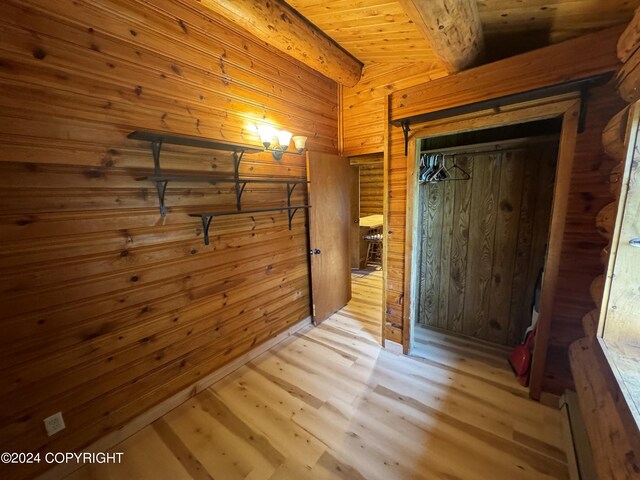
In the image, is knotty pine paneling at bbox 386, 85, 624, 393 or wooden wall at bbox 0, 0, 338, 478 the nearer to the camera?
wooden wall at bbox 0, 0, 338, 478

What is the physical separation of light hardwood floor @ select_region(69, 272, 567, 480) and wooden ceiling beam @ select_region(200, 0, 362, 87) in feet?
9.22

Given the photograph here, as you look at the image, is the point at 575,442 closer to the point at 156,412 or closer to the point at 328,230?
the point at 328,230

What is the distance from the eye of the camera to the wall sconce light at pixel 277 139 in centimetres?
A: 221

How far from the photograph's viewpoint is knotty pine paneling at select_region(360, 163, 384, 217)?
249 inches

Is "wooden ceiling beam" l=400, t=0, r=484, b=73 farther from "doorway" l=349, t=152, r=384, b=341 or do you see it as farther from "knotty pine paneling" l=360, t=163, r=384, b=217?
"knotty pine paneling" l=360, t=163, r=384, b=217

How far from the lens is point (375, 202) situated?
664 centimetres

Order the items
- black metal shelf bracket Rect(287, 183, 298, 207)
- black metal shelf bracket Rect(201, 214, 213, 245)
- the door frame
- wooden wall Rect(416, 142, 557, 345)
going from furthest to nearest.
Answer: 1. black metal shelf bracket Rect(287, 183, 298, 207)
2. wooden wall Rect(416, 142, 557, 345)
3. black metal shelf bracket Rect(201, 214, 213, 245)
4. the door frame

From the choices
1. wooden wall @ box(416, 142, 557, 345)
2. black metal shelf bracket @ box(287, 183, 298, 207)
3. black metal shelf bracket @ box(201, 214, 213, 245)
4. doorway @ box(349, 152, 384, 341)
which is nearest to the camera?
black metal shelf bracket @ box(201, 214, 213, 245)

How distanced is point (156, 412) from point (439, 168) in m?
3.20

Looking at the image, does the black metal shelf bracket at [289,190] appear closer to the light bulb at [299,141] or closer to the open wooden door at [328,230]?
the open wooden door at [328,230]

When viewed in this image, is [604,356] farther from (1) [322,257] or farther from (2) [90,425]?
(2) [90,425]

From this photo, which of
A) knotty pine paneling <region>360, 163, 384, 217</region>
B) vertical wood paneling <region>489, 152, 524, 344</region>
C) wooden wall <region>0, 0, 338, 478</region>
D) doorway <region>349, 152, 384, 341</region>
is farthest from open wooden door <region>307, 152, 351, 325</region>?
knotty pine paneling <region>360, 163, 384, 217</region>

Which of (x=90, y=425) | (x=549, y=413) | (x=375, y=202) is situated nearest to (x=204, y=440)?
(x=90, y=425)

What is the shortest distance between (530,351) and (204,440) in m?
2.52
